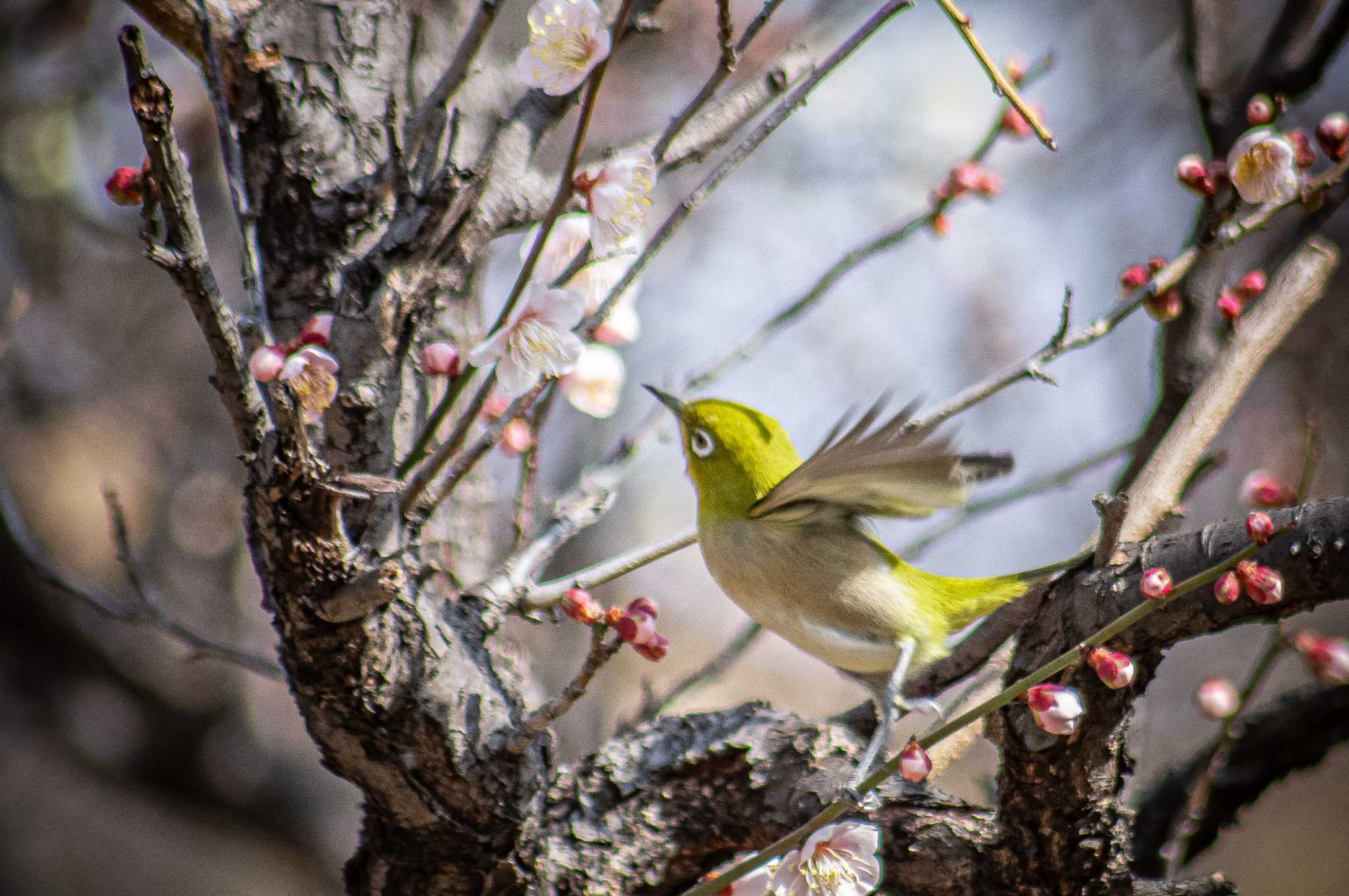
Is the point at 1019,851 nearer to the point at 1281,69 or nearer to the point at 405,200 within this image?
the point at 405,200

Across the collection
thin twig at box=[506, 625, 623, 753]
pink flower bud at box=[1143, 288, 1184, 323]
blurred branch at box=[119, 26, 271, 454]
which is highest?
pink flower bud at box=[1143, 288, 1184, 323]

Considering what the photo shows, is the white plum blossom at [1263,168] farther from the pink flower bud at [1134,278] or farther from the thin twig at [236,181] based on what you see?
the thin twig at [236,181]

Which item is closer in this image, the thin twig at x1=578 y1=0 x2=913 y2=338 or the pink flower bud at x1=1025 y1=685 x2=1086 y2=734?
the pink flower bud at x1=1025 y1=685 x2=1086 y2=734

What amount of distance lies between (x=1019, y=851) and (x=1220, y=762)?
3.56 ft

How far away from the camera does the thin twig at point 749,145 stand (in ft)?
4.33

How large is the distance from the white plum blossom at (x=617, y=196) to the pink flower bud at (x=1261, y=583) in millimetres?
878

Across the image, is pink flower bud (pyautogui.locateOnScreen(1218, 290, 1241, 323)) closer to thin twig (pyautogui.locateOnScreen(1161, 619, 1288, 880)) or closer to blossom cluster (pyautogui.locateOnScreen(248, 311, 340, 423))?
thin twig (pyautogui.locateOnScreen(1161, 619, 1288, 880))

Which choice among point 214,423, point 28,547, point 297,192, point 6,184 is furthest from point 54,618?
point 297,192

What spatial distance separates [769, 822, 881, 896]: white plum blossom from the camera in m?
1.37

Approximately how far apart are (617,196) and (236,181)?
0.52 m

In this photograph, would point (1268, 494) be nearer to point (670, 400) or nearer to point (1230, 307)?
point (1230, 307)

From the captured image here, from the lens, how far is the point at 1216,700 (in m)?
1.66

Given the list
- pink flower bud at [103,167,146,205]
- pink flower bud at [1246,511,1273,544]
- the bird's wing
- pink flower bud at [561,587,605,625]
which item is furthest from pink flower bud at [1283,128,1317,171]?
pink flower bud at [103,167,146,205]

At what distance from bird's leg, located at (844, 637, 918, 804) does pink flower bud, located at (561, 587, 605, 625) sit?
384 mm
